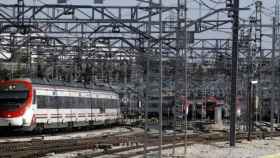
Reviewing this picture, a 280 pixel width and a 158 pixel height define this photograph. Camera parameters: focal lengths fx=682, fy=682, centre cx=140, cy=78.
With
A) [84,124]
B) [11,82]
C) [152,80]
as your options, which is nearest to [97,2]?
[11,82]

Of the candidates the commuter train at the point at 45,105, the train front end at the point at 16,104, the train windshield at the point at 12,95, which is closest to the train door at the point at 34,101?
the commuter train at the point at 45,105

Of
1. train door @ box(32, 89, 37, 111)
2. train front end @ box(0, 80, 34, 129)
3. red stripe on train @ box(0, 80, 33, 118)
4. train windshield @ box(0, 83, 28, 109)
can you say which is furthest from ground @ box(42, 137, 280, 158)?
train windshield @ box(0, 83, 28, 109)

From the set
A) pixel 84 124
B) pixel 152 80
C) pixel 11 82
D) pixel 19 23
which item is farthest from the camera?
pixel 84 124

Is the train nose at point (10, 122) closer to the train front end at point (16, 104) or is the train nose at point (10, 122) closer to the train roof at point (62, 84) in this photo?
the train front end at point (16, 104)

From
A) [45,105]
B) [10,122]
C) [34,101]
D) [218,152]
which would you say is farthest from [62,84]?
[218,152]

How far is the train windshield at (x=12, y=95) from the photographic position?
35.3 m

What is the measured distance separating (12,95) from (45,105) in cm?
275

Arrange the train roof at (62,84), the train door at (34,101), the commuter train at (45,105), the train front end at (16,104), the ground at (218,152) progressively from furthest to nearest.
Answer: the train roof at (62,84), the train door at (34,101), the commuter train at (45,105), the train front end at (16,104), the ground at (218,152)

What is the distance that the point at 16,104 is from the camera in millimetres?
35438

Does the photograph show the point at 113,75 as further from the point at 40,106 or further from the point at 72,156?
the point at 72,156

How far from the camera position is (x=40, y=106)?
1457 inches

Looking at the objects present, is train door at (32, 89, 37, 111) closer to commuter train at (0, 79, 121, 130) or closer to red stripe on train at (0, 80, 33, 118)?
commuter train at (0, 79, 121, 130)

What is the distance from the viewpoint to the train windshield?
116ft

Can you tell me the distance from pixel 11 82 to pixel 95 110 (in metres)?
13.9
